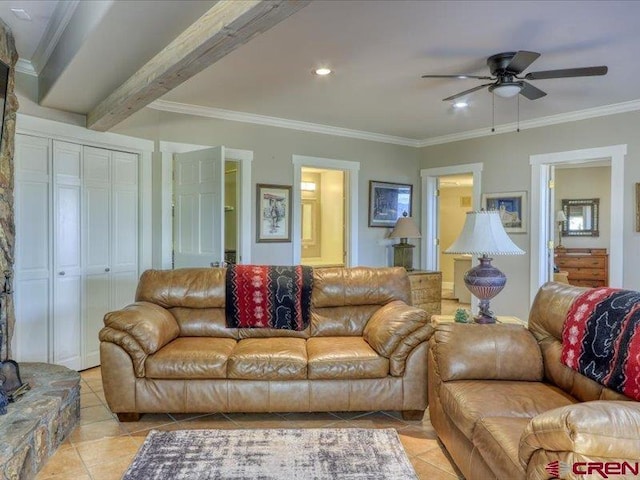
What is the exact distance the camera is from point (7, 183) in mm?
3023

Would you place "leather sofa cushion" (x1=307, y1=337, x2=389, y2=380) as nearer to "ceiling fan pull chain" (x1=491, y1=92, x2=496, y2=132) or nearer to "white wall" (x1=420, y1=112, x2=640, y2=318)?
"ceiling fan pull chain" (x1=491, y1=92, x2=496, y2=132)

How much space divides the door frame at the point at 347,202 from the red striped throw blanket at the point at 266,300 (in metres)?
2.01

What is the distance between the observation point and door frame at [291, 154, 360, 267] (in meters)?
5.37

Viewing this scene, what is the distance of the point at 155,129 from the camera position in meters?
4.41

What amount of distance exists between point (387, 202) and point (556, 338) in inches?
152

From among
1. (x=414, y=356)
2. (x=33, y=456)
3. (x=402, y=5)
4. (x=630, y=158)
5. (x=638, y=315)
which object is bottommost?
(x=33, y=456)

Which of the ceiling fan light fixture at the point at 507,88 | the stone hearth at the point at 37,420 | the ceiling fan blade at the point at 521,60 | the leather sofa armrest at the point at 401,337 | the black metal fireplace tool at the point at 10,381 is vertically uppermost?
the ceiling fan blade at the point at 521,60

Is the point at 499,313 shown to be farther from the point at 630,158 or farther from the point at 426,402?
the point at 426,402

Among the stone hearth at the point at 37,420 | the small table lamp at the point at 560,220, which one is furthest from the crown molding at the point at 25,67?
the small table lamp at the point at 560,220

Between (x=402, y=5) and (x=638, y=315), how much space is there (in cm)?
195

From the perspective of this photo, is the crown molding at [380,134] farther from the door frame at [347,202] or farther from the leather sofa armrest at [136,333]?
the leather sofa armrest at [136,333]

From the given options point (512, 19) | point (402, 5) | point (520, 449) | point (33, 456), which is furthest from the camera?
point (512, 19)

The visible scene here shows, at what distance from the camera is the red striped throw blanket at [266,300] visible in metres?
3.29

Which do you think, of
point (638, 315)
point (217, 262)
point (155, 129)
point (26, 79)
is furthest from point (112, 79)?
point (638, 315)
